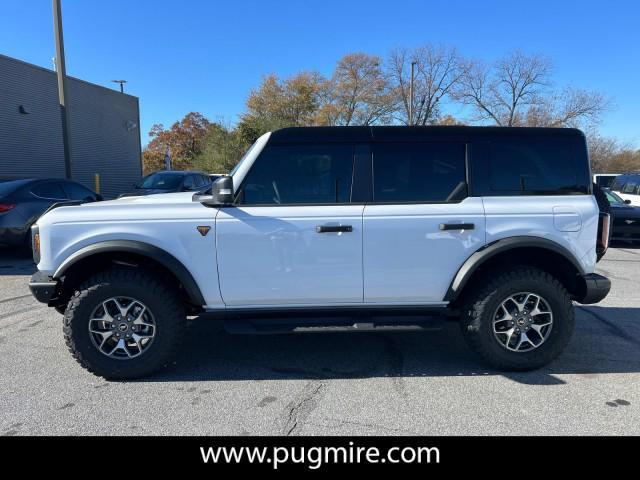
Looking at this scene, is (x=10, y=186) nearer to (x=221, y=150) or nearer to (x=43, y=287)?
(x=43, y=287)

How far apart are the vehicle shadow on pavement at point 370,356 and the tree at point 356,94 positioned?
1575 inches

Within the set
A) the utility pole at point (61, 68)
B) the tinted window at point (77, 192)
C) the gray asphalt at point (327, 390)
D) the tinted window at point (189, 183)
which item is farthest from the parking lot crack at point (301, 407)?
the utility pole at point (61, 68)

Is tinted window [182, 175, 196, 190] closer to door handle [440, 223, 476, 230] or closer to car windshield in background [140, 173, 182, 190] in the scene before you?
car windshield in background [140, 173, 182, 190]

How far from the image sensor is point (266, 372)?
3.67m

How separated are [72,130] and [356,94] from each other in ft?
100

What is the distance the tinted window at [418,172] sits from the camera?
3.57m

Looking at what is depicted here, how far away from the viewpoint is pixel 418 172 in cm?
361

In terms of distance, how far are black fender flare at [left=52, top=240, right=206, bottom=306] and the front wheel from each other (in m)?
2.26

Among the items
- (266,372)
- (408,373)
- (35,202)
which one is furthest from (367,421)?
(35,202)

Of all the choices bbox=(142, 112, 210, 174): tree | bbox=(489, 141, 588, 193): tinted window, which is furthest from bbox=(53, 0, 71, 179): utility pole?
bbox=(142, 112, 210, 174): tree

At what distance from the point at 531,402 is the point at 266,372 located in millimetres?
2035

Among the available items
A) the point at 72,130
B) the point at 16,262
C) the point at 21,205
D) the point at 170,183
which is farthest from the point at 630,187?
the point at 72,130
